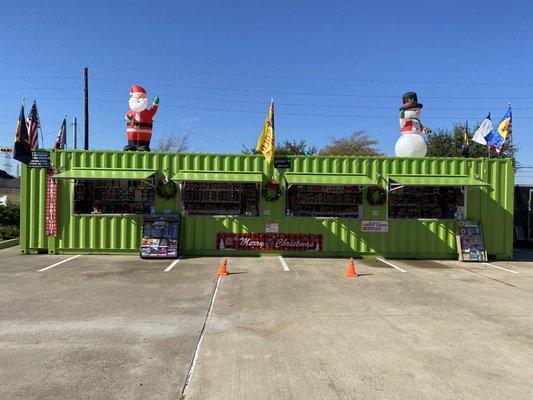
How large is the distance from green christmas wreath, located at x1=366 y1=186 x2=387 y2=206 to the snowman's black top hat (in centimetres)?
341

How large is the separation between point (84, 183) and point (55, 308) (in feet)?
26.2

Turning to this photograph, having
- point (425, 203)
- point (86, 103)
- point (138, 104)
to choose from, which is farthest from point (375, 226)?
point (86, 103)

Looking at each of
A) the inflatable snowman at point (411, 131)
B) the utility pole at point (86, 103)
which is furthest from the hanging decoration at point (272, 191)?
the utility pole at point (86, 103)

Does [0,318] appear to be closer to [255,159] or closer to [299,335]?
[299,335]

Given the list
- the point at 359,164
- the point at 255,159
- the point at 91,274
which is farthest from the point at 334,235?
the point at 91,274

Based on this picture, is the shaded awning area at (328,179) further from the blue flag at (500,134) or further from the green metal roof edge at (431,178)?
the blue flag at (500,134)

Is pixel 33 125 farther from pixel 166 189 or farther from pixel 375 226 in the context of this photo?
pixel 375 226

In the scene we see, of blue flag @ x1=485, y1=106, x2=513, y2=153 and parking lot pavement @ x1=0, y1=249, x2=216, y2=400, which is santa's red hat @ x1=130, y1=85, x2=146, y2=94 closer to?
parking lot pavement @ x1=0, y1=249, x2=216, y2=400

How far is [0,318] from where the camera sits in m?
6.96

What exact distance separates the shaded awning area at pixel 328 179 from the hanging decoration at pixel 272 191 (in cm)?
47

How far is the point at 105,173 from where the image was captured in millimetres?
13984

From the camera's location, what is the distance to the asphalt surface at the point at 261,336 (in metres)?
4.61

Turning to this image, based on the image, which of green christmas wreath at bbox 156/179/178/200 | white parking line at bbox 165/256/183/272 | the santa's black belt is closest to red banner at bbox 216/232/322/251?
white parking line at bbox 165/256/183/272

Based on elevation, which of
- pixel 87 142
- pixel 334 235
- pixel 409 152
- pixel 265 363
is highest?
pixel 87 142
